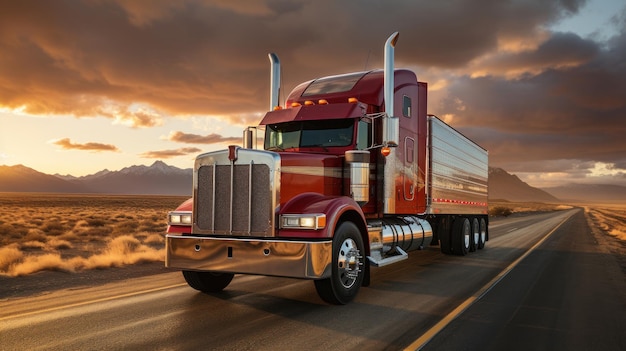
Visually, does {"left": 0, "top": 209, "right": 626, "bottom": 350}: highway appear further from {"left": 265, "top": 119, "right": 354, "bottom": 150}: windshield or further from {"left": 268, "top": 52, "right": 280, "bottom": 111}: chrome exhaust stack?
{"left": 268, "top": 52, "right": 280, "bottom": 111}: chrome exhaust stack

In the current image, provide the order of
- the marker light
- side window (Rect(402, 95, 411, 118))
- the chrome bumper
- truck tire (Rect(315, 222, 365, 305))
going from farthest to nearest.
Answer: side window (Rect(402, 95, 411, 118)) → the marker light → truck tire (Rect(315, 222, 365, 305)) → the chrome bumper

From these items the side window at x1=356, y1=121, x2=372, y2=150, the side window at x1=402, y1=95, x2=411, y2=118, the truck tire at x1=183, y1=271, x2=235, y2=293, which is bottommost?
the truck tire at x1=183, y1=271, x2=235, y2=293

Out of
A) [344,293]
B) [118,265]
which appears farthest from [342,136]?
[118,265]

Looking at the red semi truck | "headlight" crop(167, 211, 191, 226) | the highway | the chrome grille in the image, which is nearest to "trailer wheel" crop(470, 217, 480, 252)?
the red semi truck

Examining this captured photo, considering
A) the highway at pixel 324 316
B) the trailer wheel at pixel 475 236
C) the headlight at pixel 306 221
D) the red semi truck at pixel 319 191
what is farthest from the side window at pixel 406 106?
the trailer wheel at pixel 475 236

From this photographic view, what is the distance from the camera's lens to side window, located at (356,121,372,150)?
344 inches

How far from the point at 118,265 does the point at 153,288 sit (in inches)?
163

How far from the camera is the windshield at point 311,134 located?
8.71 meters

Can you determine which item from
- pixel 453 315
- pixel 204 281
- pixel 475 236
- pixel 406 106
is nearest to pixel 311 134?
pixel 406 106

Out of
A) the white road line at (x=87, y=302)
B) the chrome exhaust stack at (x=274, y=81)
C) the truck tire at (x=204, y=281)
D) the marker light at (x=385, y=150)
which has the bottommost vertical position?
the white road line at (x=87, y=302)

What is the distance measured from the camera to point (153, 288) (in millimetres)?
8547

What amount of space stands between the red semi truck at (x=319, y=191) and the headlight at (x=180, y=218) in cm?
2

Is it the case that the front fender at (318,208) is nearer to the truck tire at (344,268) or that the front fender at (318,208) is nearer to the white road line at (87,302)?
the truck tire at (344,268)

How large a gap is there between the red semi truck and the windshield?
19 millimetres
